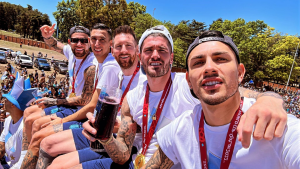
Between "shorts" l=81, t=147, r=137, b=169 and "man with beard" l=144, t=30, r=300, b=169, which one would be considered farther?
"shorts" l=81, t=147, r=137, b=169

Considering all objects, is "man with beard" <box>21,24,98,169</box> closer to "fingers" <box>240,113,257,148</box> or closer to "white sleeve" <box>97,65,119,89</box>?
"white sleeve" <box>97,65,119,89</box>

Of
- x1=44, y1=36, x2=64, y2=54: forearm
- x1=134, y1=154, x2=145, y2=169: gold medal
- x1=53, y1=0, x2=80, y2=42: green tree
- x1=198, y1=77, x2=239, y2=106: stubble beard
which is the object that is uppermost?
x1=53, y1=0, x2=80, y2=42: green tree

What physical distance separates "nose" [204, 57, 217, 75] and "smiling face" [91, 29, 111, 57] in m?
2.65

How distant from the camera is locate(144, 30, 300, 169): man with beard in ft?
3.80

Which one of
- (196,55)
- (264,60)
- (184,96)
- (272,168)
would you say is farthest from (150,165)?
(264,60)

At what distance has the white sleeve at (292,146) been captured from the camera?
0.96 metres

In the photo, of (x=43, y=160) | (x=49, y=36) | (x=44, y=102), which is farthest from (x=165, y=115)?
(x=49, y=36)

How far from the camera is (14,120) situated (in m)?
3.61

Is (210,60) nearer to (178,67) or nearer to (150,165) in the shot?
(150,165)

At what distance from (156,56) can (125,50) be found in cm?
95

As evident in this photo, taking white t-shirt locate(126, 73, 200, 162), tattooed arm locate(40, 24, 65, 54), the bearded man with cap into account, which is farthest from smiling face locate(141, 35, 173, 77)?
tattooed arm locate(40, 24, 65, 54)

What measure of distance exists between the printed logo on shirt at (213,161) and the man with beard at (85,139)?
1.49 metres

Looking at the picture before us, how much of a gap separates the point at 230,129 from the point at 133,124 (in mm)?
1291

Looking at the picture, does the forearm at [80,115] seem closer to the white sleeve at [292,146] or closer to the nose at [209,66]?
the nose at [209,66]
